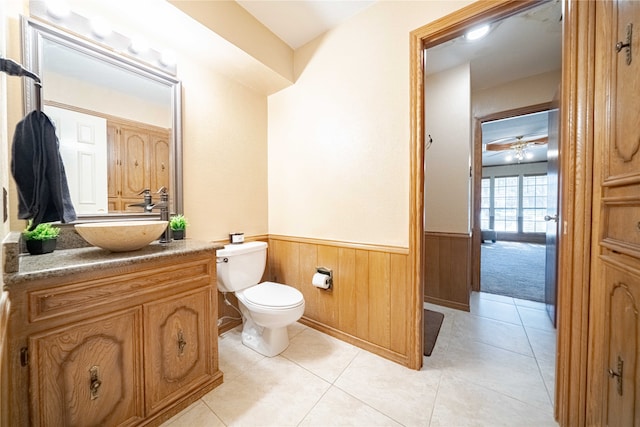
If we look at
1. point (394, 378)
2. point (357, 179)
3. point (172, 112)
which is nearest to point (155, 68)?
point (172, 112)

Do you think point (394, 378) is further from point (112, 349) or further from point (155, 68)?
point (155, 68)

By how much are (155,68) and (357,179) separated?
1618 mm

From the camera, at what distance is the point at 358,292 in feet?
5.91

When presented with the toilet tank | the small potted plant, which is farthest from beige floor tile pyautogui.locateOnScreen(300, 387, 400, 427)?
the small potted plant

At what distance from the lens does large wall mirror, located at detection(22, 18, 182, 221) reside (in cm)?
126

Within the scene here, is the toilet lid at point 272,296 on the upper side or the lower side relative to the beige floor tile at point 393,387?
upper

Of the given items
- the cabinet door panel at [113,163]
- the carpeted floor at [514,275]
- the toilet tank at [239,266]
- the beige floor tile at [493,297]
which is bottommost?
the beige floor tile at [493,297]

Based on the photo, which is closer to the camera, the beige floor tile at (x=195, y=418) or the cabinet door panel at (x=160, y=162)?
the beige floor tile at (x=195, y=418)

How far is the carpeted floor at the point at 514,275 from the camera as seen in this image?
2869mm

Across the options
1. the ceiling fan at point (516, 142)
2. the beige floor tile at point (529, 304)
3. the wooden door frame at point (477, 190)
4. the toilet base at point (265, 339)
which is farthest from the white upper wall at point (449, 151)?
the ceiling fan at point (516, 142)

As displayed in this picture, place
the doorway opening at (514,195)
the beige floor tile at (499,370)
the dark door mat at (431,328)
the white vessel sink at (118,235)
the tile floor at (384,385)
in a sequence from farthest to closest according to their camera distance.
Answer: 1. the doorway opening at (514,195)
2. the dark door mat at (431,328)
3. the beige floor tile at (499,370)
4. the tile floor at (384,385)
5. the white vessel sink at (118,235)

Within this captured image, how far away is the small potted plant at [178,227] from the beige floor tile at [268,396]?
3.24ft

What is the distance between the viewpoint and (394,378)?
4.78 ft

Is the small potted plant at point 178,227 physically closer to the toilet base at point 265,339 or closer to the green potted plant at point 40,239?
the green potted plant at point 40,239
